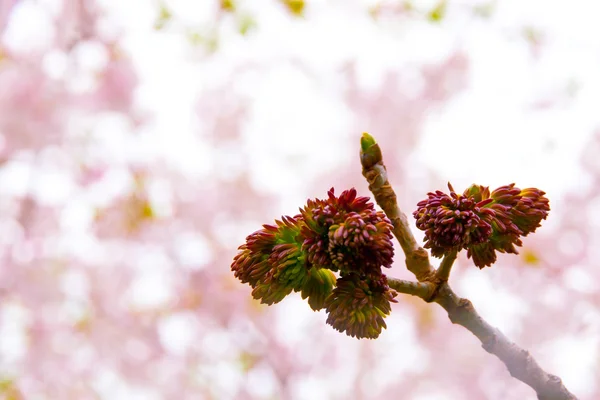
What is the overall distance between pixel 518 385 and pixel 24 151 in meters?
4.80

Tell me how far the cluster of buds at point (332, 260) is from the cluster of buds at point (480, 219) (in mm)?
48

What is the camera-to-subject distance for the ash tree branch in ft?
2.02

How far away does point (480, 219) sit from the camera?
0.59m

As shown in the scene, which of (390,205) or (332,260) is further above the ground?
(390,205)

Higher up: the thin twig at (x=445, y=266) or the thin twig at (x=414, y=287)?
the thin twig at (x=445, y=266)

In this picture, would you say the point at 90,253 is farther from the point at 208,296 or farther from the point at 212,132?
the point at 212,132

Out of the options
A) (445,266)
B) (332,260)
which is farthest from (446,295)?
(332,260)

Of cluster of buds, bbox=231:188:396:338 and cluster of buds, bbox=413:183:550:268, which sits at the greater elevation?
cluster of buds, bbox=413:183:550:268

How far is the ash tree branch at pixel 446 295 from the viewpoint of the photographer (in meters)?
0.62

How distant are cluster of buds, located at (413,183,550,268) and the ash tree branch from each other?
0.03 m

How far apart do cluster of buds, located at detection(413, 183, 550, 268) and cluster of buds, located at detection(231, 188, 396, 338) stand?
1.9 inches

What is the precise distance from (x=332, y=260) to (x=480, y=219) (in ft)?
0.49

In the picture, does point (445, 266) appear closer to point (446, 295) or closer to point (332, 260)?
point (446, 295)

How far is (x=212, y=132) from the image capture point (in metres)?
5.97
